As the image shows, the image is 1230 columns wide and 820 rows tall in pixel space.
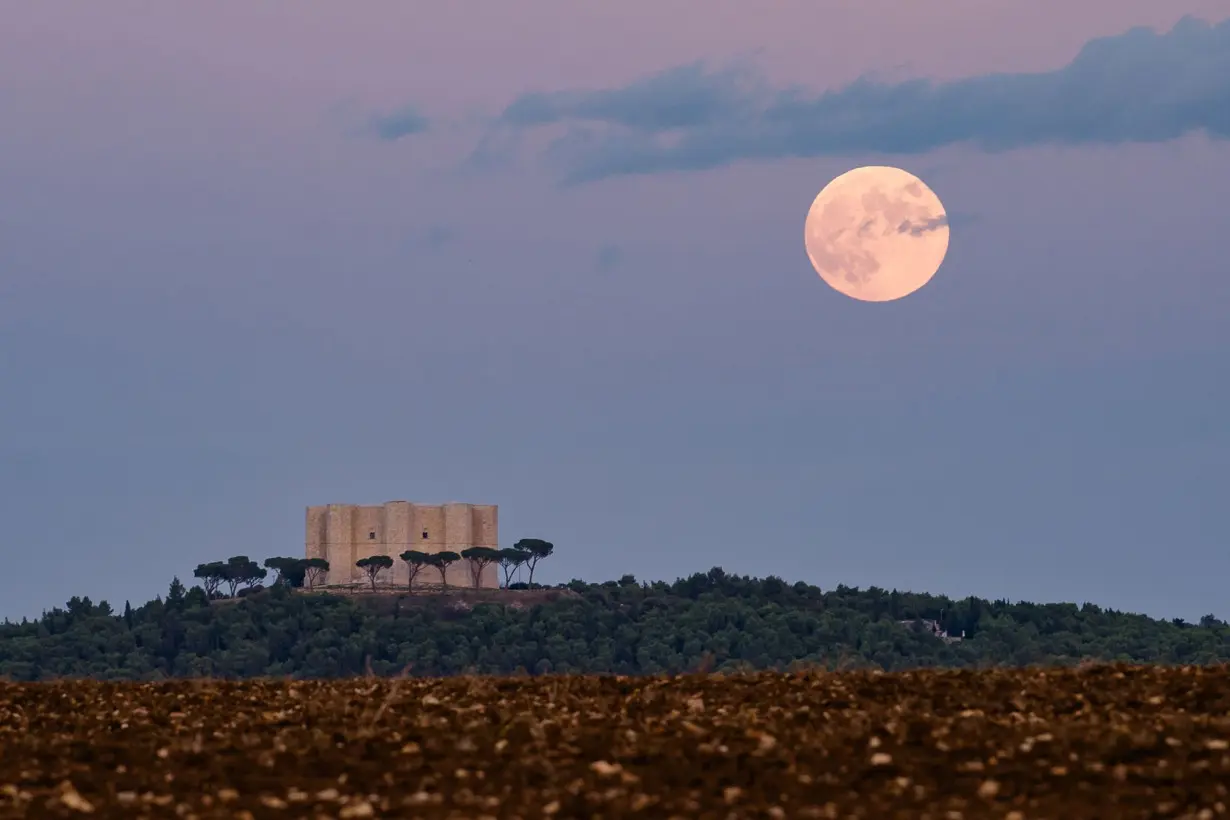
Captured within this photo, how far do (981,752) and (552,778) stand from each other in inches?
200

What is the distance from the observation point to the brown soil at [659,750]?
1988 centimetres

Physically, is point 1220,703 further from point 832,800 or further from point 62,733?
point 62,733

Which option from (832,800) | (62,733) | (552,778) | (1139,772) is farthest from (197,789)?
(1139,772)

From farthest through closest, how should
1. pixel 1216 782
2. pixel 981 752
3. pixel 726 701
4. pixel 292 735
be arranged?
1. pixel 726 701
2. pixel 292 735
3. pixel 981 752
4. pixel 1216 782

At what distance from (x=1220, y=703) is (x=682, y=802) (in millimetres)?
9835

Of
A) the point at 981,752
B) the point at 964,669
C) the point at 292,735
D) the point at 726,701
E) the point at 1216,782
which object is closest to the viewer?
the point at 1216,782

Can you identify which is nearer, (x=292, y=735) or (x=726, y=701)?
(x=292, y=735)

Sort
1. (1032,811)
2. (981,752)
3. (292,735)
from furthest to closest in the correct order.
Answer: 1. (292,735)
2. (981,752)
3. (1032,811)

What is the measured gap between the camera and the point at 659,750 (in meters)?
22.4

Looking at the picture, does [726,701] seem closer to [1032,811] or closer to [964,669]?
[964,669]

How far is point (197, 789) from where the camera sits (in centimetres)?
2147

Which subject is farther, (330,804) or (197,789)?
(197,789)

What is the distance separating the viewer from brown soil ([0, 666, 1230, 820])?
65.2 feet

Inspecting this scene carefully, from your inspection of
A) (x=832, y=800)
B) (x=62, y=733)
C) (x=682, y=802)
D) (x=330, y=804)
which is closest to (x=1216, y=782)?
(x=832, y=800)
